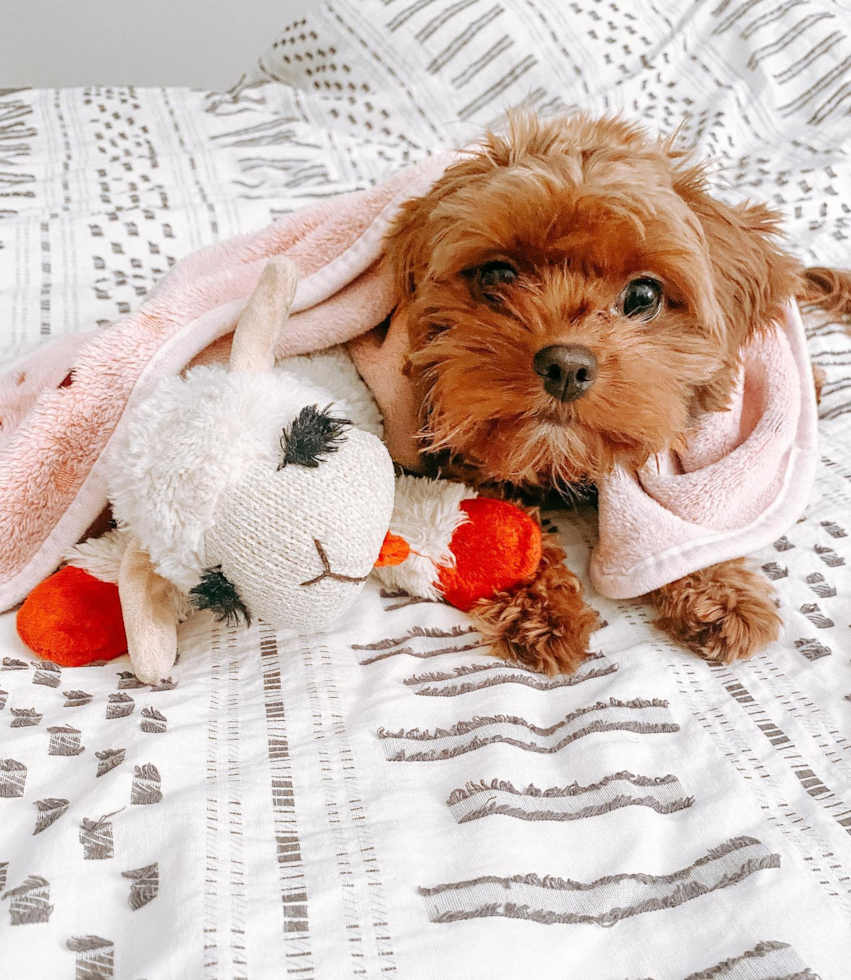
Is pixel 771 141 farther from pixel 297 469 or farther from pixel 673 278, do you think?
pixel 297 469

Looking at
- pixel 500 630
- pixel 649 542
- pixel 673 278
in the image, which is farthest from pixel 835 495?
pixel 500 630

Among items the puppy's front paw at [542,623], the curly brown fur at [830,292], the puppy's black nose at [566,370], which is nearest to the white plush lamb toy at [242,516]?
the puppy's front paw at [542,623]

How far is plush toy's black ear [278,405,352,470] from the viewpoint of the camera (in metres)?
0.91

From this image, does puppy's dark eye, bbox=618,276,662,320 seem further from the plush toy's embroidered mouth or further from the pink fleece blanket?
the plush toy's embroidered mouth

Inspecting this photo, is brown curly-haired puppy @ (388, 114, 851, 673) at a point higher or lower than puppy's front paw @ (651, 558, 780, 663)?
higher

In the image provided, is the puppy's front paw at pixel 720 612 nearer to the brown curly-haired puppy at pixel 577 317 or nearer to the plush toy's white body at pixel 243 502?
the brown curly-haired puppy at pixel 577 317

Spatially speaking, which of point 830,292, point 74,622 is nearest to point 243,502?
point 74,622

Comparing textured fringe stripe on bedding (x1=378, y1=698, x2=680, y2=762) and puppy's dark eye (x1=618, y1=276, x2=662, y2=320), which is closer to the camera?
textured fringe stripe on bedding (x1=378, y1=698, x2=680, y2=762)

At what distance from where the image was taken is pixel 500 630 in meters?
1.12

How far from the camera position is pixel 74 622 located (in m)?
1.04

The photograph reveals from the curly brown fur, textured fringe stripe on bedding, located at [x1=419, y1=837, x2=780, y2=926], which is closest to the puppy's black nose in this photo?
textured fringe stripe on bedding, located at [x1=419, y1=837, x2=780, y2=926]

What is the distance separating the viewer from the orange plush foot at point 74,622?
3.38 feet

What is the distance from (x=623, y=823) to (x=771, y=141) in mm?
2237

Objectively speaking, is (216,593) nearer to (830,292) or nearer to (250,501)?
(250,501)
